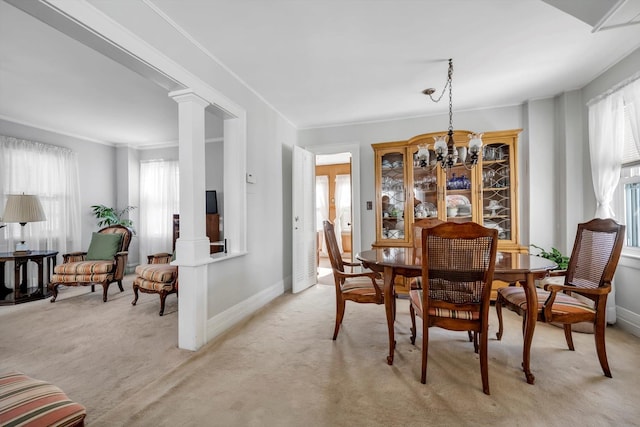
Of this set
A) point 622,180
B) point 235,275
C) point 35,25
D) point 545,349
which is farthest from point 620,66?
point 35,25

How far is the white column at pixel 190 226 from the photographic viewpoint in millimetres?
2338

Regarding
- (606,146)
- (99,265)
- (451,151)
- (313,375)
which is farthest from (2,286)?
(606,146)

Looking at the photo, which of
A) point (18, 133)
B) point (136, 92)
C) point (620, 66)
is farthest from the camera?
point (18, 133)

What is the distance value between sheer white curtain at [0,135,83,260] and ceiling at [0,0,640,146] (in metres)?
0.63

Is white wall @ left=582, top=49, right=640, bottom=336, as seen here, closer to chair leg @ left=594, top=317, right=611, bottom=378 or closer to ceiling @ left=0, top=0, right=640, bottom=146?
ceiling @ left=0, top=0, right=640, bottom=146

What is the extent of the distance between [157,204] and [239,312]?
12.6 feet

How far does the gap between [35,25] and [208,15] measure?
1.30m

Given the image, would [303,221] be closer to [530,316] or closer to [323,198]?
[530,316]

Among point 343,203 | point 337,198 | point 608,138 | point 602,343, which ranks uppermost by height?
point 608,138

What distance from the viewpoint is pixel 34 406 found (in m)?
0.98

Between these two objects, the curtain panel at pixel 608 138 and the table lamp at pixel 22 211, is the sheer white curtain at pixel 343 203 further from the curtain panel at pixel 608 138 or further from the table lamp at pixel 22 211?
the table lamp at pixel 22 211

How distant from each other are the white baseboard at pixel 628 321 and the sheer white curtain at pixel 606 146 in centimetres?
91

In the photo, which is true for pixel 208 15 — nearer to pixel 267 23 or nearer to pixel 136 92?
pixel 267 23

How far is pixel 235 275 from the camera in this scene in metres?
2.92
